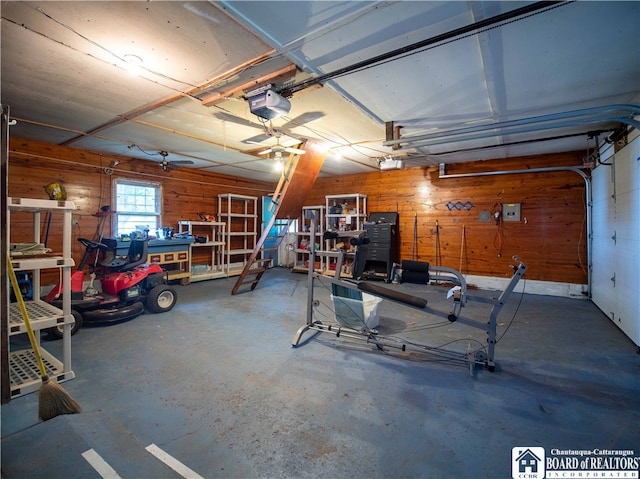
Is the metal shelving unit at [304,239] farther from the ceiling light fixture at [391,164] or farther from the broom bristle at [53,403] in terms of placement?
the broom bristle at [53,403]

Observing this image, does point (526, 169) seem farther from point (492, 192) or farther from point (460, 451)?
point (460, 451)

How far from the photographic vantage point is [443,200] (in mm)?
5949

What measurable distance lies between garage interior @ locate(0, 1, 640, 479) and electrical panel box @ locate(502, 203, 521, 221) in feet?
0.08

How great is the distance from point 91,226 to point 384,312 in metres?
5.16

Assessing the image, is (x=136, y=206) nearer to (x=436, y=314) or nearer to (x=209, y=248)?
(x=209, y=248)

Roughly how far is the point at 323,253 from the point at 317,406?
156 cm

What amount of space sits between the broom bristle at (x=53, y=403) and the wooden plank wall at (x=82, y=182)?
13.0 ft

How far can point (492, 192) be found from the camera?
17.9 feet

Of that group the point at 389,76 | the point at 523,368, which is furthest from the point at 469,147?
the point at 523,368

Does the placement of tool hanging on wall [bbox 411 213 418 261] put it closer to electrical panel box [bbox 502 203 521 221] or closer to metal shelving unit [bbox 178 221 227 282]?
Answer: electrical panel box [bbox 502 203 521 221]

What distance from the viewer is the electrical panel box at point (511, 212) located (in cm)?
522

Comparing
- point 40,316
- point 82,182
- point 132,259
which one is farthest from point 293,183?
point 82,182

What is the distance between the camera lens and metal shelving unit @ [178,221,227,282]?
6125 millimetres
